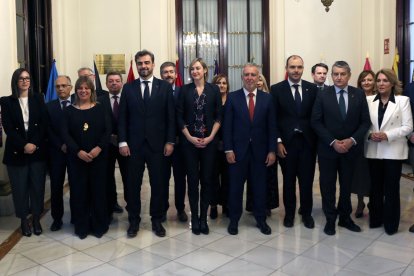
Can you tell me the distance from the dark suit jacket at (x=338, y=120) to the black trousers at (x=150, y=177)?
1442 mm

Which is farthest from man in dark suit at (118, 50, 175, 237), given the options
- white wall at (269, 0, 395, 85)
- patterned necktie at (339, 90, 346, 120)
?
white wall at (269, 0, 395, 85)

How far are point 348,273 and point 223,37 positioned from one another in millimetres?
6649

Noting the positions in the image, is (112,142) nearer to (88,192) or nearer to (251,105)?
(88,192)

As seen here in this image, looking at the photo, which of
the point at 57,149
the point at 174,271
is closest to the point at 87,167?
the point at 57,149

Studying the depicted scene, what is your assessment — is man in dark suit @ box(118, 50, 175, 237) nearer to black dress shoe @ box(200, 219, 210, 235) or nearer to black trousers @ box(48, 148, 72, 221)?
black dress shoe @ box(200, 219, 210, 235)

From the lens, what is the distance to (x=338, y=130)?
3830 mm

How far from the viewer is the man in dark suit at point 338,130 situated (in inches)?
150

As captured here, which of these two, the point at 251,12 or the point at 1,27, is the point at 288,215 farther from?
the point at 251,12

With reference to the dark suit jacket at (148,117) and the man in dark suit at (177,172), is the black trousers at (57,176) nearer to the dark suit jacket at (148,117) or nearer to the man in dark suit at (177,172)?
the dark suit jacket at (148,117)

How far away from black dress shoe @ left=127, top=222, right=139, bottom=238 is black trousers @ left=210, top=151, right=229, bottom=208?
857mm

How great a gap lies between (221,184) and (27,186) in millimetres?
1910

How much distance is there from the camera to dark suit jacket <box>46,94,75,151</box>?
4.06m

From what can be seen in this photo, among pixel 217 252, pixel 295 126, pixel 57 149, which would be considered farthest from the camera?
pixel 57 149

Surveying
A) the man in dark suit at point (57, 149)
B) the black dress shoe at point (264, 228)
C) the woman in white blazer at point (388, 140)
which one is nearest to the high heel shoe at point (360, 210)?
the woman in white blazer at point (388, 140)
